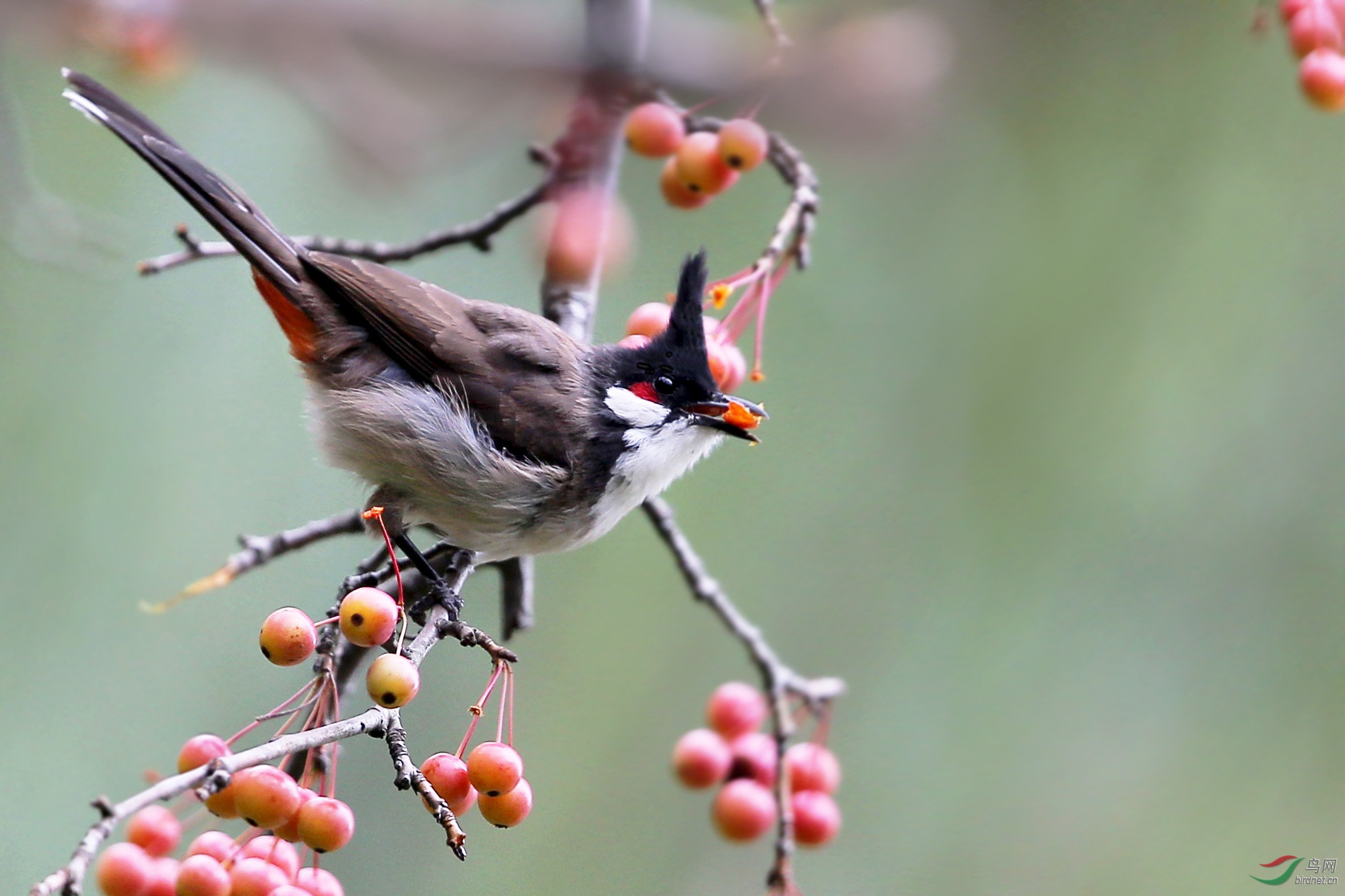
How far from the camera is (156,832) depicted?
1.76 meters

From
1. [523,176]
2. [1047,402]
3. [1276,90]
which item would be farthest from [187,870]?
[1276,90]

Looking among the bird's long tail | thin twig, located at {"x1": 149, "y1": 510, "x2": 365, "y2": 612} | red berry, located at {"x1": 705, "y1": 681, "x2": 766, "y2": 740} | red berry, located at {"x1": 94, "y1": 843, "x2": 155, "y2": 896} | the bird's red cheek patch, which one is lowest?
red berry, located at {"x1": 705, "y1": 681, "x2": 766, "y2": 740}

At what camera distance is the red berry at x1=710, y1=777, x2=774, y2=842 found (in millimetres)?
2131

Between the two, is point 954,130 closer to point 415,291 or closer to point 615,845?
point 415,291

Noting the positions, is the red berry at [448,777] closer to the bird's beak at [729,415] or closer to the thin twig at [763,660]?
the thin twig at [763,660]

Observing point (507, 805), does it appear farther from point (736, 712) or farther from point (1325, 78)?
point (1325, 78)

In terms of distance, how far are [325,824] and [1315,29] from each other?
2072mm

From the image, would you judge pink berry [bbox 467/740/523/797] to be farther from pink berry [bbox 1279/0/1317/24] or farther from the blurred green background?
pink berry [bbox 1279/0/1317/24]

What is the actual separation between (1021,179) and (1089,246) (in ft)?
1.08

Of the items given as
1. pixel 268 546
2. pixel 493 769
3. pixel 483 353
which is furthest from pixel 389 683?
pixel 483 353

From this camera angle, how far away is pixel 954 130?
3.18m

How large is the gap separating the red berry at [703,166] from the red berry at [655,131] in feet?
0.12

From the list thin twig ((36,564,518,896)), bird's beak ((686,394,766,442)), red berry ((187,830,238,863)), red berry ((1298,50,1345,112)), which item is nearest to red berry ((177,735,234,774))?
red berry ((187,830,238,863))

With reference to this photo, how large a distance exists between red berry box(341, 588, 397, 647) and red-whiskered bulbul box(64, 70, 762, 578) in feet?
1.83
